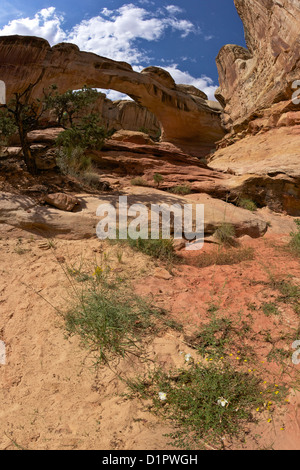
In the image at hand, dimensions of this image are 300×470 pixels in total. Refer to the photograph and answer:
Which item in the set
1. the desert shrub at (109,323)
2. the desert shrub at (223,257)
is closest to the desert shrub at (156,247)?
the desert shrub at (223,257)

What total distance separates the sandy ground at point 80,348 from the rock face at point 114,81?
1054 centimetres

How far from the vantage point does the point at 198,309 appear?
3775 millimetres

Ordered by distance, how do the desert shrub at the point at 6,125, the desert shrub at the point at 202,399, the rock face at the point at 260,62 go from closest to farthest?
the desert shrub at the point at 202,399 → the desert shrub at the point at 6,125 → the rock face at the point at 260,62

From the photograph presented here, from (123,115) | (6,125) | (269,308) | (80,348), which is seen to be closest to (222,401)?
(80,348)

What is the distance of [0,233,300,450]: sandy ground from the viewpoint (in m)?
2.19

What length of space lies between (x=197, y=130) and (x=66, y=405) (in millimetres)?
17917

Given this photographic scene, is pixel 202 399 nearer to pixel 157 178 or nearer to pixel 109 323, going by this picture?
pixel 109 323

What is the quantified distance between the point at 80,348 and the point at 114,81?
14.1 m

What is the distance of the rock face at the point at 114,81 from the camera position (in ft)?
39.7

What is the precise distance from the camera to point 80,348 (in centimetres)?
297

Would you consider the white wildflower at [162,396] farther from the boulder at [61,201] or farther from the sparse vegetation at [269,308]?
the boulder at [61,201]

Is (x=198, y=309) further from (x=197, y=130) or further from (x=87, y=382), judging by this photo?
(x=197, y=130)

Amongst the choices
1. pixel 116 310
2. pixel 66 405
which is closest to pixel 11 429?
pixel 66 405

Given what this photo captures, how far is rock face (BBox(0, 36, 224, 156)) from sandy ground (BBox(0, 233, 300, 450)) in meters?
10.5
